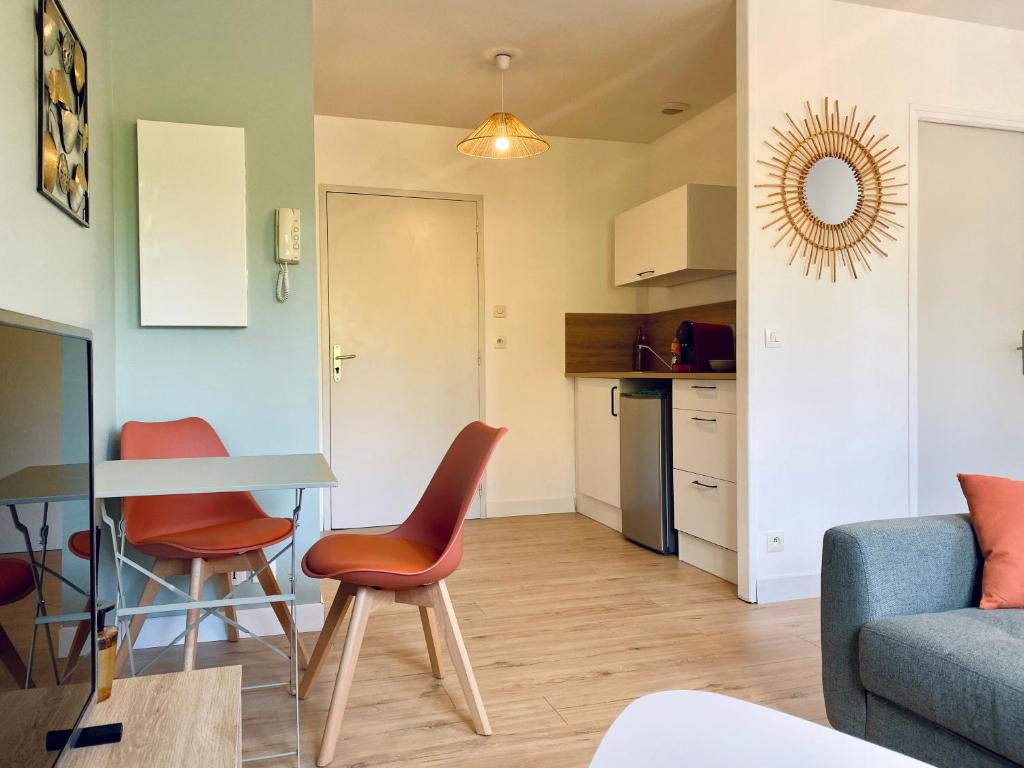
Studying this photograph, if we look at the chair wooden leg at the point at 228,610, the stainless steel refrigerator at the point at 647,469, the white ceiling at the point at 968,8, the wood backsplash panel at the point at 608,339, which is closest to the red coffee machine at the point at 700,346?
the stainless steel refrigerator at the point at 647,469

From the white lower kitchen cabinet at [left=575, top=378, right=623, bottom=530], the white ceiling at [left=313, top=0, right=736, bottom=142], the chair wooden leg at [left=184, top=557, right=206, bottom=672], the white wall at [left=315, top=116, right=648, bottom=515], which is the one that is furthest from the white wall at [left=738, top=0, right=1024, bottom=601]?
the chair wooden leg at [left=184, top=557, right=206, bottom=672]

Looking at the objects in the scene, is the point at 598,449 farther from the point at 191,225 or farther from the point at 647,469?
the point at 191,225

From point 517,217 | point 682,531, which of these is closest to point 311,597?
point 682,531

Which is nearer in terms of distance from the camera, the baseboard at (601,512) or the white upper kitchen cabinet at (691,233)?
the white upper kitchen cabinet at (691,233)

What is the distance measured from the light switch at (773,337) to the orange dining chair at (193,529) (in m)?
2.08

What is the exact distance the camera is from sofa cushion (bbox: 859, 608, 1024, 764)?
1.39 metres

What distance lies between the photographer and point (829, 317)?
3.32 meters

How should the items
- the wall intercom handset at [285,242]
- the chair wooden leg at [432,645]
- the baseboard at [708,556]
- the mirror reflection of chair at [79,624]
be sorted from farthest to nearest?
the baseboard at [708,556] → the wall intercom handset at [285,242] → the chair wooden leg at [432,645] → the mirror reflection of chair at [79,624]

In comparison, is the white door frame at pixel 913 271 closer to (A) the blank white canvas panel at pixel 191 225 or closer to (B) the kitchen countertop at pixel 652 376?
(B) the kitchen countertop at pixel 652 376

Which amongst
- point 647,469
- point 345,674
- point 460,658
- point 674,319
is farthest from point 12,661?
point 674,319

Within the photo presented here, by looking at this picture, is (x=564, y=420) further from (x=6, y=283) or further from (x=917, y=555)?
(x=6, y=283)

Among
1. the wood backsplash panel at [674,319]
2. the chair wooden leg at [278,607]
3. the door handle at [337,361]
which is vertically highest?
the wood backsplash panel at [674,319]

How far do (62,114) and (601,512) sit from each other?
373 cm

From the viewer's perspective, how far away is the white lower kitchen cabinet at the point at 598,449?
4.59m
